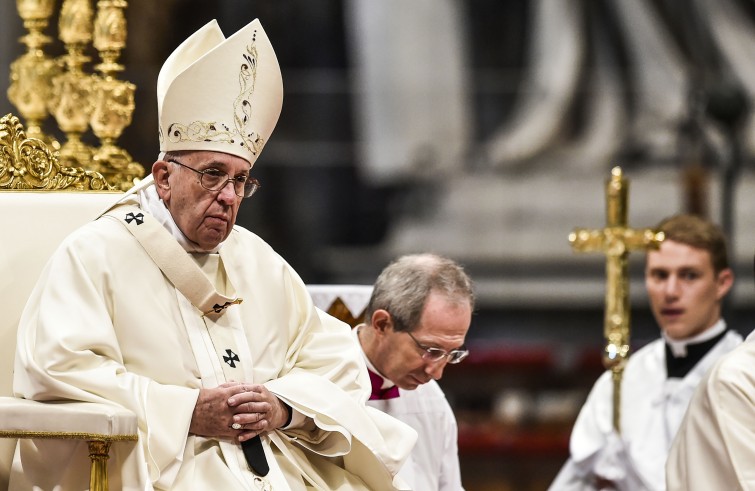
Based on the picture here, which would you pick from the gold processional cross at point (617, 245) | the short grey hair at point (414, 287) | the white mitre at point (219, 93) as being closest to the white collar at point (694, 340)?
the gold processional cross at point (617, 245)

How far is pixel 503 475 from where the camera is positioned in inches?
392

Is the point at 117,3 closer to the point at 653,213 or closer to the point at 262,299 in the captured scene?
the point at 262,299

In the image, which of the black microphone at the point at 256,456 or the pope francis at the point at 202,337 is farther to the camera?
the black microphone at the point at 256,456

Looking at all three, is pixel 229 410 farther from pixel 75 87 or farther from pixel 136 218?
pixel 75 87

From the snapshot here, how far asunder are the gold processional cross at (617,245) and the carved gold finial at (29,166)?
2278 millimetres

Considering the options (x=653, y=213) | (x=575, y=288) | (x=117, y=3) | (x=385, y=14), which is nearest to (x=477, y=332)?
(x=575, y=288)

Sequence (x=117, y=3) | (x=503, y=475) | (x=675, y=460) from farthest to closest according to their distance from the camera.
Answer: (x=503, y=475) < (x=117, y=3) < (x=675, y=460)

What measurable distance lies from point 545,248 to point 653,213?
2.52 feet

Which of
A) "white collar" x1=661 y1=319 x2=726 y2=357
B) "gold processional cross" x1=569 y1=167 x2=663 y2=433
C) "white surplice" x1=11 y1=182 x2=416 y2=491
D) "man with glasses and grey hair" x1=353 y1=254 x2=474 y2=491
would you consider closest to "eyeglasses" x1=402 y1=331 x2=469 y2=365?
"man with glasses and grey hair" x1=353 y1=254 x2=474 y2=491

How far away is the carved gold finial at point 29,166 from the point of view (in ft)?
16.0

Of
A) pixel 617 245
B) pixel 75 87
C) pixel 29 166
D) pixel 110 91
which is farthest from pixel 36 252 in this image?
pixel 617 245

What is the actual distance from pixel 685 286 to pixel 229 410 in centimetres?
329

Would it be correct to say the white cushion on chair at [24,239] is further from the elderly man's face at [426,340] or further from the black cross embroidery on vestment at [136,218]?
the elderly man's face at [426,340]

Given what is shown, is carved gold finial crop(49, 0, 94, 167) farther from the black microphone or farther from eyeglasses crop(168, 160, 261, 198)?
the black microphone
